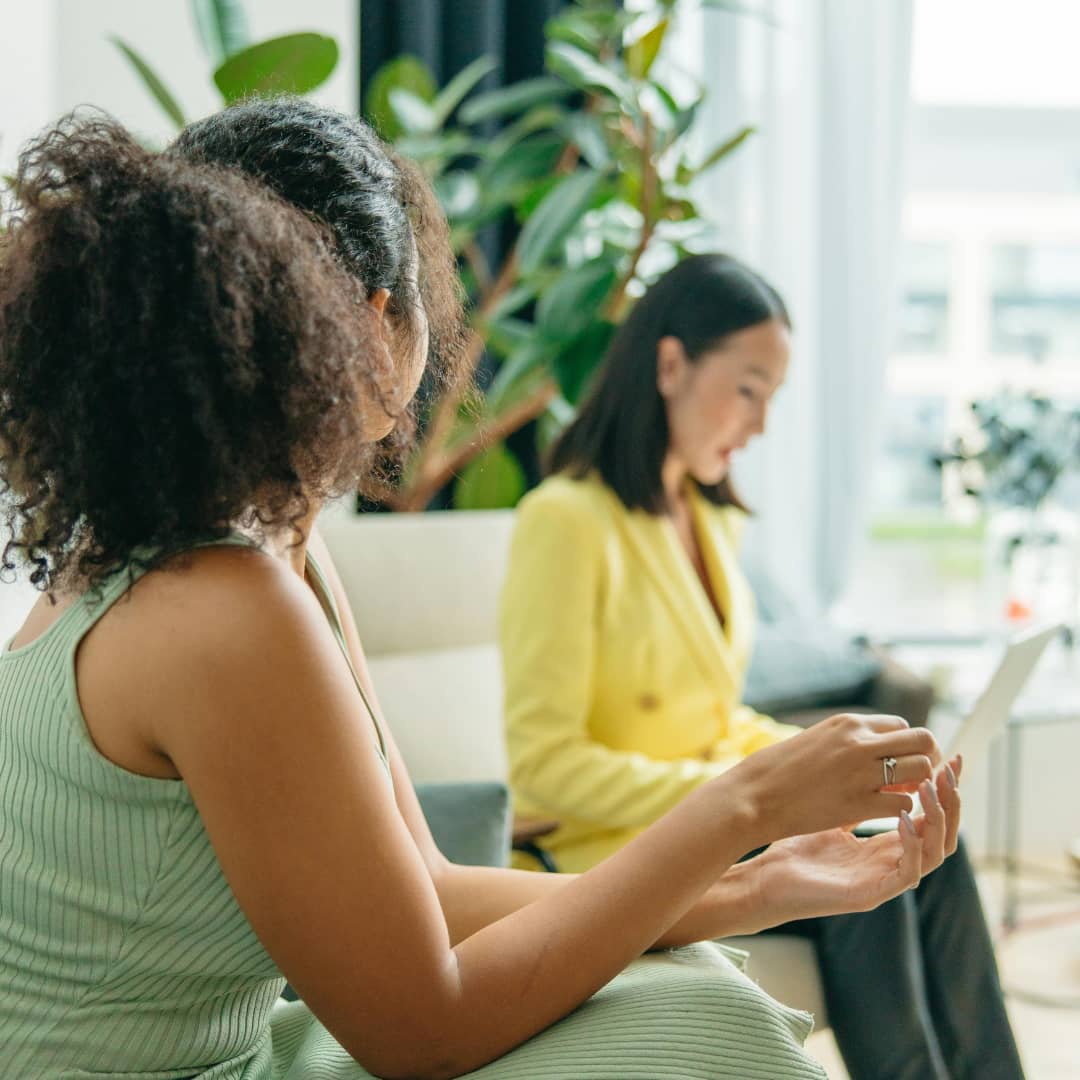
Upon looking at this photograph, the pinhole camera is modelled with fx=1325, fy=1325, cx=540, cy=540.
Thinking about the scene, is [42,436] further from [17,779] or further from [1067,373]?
[1067,373]

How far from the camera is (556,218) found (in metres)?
2.20

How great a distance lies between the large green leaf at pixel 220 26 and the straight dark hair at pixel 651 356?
27.8 inches

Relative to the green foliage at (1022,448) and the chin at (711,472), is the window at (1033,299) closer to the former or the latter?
the green foliage at (1022,448)

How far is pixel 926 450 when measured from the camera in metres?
3.39

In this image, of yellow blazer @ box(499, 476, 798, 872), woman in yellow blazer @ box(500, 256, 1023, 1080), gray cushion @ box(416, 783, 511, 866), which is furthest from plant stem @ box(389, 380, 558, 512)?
gray cushion @ box(416, 783, 511, 866)

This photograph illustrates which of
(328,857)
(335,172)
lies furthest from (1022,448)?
(328,857)

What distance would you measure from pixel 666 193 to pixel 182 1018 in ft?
6.30

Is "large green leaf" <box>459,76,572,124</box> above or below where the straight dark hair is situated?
above

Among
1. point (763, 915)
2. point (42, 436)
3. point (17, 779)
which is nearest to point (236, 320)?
point (42, 436)

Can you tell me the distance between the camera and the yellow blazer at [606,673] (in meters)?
1.57

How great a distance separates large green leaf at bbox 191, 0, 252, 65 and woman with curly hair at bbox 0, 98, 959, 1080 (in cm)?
121

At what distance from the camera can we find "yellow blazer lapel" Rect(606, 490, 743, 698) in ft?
5.68

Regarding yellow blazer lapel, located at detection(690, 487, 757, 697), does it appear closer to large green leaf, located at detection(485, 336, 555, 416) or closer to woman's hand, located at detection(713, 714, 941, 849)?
large green leaf, located at detection(485, 336, 555, 416)

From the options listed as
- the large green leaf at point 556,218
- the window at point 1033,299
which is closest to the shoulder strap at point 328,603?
the large green leaf at point 556,218
